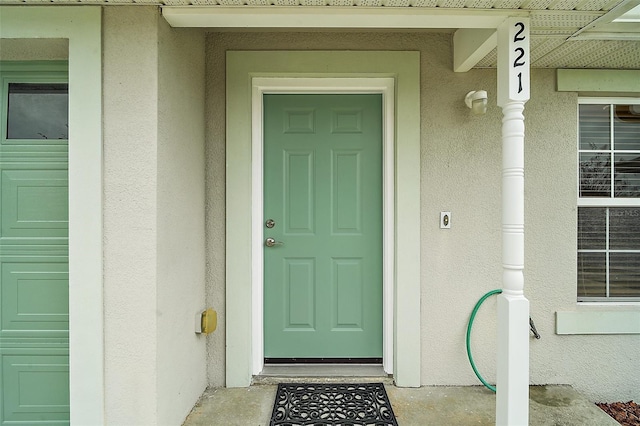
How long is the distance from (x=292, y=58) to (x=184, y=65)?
76 centimetres

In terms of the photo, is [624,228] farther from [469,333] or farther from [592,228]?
[469,333]

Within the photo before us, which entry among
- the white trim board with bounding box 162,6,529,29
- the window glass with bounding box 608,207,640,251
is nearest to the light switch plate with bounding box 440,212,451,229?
the white trim board with bounding box 162,6,529,29

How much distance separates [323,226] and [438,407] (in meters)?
1.46

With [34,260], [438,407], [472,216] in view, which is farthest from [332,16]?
[438,407]

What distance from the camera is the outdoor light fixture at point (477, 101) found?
2.38 m

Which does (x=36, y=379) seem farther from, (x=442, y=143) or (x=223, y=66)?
(x=442, y=143)

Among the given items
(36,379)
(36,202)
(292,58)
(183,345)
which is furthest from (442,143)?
(36,379)

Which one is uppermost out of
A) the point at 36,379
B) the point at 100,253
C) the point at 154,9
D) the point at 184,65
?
the point at 154,9

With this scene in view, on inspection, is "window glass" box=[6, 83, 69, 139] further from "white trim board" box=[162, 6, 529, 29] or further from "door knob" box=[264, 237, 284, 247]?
"door knob" box=[264, 237, 284, 247]

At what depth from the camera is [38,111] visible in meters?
2.02

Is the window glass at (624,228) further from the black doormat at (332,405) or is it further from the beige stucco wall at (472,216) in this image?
the black doormat at (332,405)

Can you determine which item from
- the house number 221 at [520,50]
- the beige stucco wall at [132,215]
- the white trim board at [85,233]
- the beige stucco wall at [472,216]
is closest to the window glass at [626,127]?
the beige stucco wall at [472,216]

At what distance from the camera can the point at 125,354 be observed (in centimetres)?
184

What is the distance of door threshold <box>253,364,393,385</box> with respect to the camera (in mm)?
2504
